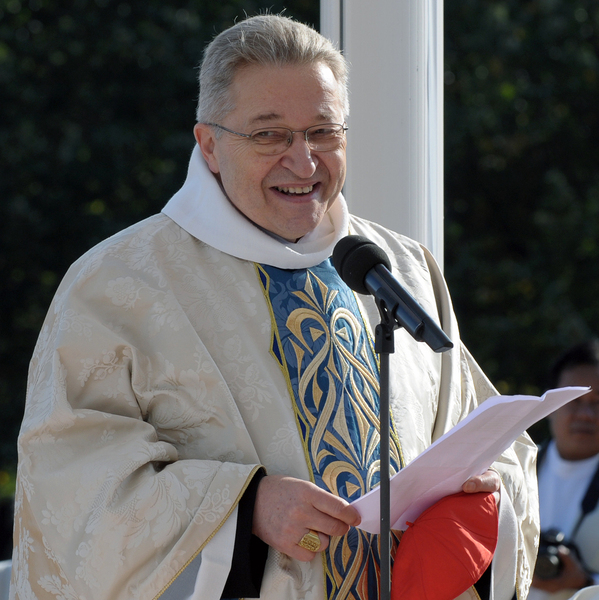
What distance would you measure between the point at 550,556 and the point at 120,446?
254 cm

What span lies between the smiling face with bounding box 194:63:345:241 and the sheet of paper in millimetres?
735

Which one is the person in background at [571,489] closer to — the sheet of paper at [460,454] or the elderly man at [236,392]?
the elderly man at [236,392]

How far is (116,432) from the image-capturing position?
2.34 metres

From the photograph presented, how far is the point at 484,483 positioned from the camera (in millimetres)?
2344

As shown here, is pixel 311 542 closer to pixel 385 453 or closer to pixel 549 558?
pixel 385 453

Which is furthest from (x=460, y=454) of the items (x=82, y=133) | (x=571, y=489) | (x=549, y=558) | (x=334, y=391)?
(x=82, y=133)

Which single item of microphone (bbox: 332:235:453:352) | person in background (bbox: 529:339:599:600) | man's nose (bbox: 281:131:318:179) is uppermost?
man's nose (bbox: 281:131:318:179)

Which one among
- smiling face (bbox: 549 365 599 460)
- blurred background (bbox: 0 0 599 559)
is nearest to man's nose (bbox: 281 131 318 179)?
smiling face (bbox: 549 365 599 460)

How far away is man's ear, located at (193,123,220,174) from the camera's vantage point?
8.73ft

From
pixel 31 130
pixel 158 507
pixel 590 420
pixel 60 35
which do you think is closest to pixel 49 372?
pixel 158 507

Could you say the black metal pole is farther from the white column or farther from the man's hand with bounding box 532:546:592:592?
the man's hand with bounding box 532:546:592:592

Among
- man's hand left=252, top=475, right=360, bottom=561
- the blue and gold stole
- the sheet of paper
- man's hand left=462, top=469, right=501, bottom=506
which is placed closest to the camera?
the sheet of paper

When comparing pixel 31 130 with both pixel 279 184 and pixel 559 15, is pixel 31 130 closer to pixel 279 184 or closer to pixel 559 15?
pixel 559 15

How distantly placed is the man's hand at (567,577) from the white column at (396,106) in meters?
1.51
